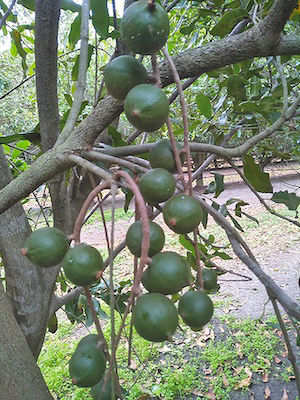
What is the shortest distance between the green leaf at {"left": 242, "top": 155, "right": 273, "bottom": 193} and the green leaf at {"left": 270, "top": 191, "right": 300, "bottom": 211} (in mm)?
53

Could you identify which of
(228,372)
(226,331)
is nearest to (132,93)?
(228,372)

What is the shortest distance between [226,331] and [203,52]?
3273mm

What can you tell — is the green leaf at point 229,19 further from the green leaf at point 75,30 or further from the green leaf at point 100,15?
the green leaf at point 75,30

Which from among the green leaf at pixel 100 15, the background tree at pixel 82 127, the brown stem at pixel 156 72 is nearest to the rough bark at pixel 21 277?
the background tree at pixel 82 127

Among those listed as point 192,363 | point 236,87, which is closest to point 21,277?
point 236,87

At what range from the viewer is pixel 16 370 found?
2.65 feet

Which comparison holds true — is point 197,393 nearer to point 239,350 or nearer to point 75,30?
point 239,350

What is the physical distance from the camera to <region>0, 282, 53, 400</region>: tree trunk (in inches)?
31.2

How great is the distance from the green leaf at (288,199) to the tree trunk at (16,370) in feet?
2.71

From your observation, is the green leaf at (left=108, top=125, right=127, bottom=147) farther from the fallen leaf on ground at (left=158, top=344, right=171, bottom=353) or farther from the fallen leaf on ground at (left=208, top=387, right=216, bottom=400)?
the fallen leaf on ground at (left=158, top=344, right=171, bottom=353)

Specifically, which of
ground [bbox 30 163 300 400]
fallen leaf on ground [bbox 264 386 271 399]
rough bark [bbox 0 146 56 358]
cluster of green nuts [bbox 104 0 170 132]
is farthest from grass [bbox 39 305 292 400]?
cluster of green nuts [bbox 104 0 170 132]

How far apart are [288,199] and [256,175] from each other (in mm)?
146

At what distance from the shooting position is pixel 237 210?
4.55ft

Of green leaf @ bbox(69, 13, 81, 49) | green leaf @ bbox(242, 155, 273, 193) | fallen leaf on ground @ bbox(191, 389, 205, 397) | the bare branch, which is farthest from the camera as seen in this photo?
fallen leaf on ground @ bbox(191, 389, 205, 397)
